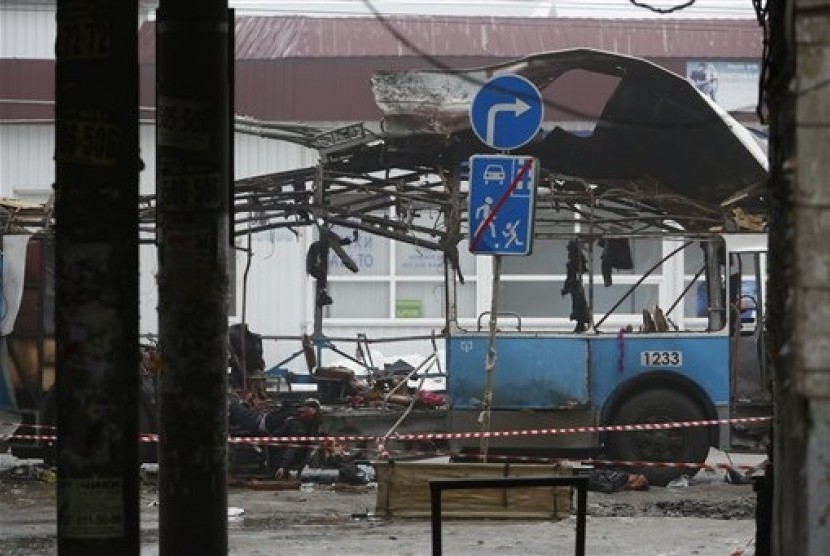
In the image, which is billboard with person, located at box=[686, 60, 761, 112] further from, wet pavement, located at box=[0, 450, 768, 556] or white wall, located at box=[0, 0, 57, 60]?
wet pavement, located at box=[0, 450, 768, 556]

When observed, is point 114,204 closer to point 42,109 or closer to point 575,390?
point 575,390

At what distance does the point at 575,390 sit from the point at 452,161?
97.9 inches

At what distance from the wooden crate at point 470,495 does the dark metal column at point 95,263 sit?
5941 mm

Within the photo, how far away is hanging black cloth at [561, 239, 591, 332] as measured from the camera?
15312mm

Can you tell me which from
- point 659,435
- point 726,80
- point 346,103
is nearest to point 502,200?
point 659,435

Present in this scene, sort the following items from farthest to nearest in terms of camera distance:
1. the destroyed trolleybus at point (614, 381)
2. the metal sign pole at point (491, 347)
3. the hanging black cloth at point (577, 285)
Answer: the hanging black cloth at point (577, 285)
the destroyed trolleybus at point (614, 381)
the metal sign pole at point (491, 347)

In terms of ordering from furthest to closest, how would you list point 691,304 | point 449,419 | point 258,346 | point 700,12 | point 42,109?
point 700,12 < point 42,109 < point 691,304 < point 258,346 < point 449,419

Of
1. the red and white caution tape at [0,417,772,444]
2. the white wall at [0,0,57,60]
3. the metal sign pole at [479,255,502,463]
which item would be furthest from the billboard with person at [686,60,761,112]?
the metal sign pole at [479,255,502,463]

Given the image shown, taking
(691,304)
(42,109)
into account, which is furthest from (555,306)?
(42,109)

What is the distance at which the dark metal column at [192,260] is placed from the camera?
24.9 ft

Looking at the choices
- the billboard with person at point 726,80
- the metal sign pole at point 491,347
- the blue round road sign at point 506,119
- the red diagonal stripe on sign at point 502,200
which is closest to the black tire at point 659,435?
the metal sign pole at point 491,347

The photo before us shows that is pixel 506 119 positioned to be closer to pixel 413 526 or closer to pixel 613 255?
pixel 413 526

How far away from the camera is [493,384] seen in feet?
49.3

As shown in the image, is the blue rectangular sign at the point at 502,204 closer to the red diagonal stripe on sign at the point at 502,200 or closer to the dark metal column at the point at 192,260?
the red diagonal stripe on sign at the point at 502,200
